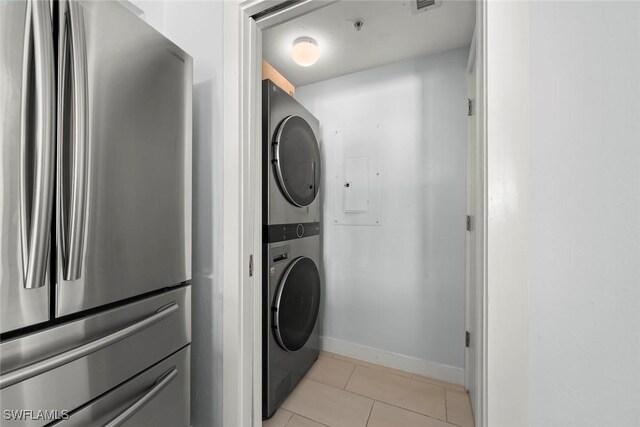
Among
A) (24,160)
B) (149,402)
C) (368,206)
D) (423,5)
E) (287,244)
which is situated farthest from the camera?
(368,206)

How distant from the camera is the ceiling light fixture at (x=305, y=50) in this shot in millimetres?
1666

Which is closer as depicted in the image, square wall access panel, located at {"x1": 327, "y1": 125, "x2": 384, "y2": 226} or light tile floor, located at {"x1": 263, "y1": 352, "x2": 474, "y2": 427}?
light tile floor, located at {"x1": 263, "y1": 352, "x2": 474, "y2": 427}

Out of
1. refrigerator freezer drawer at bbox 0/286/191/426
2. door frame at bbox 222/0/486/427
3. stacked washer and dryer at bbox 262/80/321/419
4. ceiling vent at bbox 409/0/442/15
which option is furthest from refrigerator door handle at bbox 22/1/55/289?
ceiling vent at bbox 409/0/442/15

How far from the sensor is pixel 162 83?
77 centimetres

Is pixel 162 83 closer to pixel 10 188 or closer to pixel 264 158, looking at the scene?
pixel 10 188

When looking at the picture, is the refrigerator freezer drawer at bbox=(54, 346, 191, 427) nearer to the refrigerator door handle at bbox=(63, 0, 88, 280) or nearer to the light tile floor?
the refrigerator door handle at bbox=(63, 0, 88, 280)

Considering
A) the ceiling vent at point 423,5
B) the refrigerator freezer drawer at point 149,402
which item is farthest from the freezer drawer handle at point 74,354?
the ceiling vent at point 423,5

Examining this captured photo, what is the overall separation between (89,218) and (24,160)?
0.16m

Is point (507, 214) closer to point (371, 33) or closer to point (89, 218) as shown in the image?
point (89, 218)

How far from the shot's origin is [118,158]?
2.08 ft

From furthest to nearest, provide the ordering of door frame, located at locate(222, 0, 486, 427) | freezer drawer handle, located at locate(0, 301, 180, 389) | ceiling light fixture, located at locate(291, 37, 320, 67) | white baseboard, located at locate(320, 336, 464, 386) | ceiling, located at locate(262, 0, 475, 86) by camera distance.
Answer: white baseboard, located at locate(320, 336, 464, 386), ceiling light fixture, located at locate(291, 37, 320, 67), ceiling, located at locate(262, 0, 475, 86), door frame, located at locate(222, 0, 486, 427), freezer drawer handle, located at locate(0, 301, 180, 389)

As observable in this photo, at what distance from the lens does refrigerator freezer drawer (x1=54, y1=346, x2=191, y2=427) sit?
58 centimetres

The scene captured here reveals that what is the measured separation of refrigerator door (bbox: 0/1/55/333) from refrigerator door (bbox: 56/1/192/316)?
0.11ft

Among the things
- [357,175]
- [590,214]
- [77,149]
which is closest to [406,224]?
[357,175]
